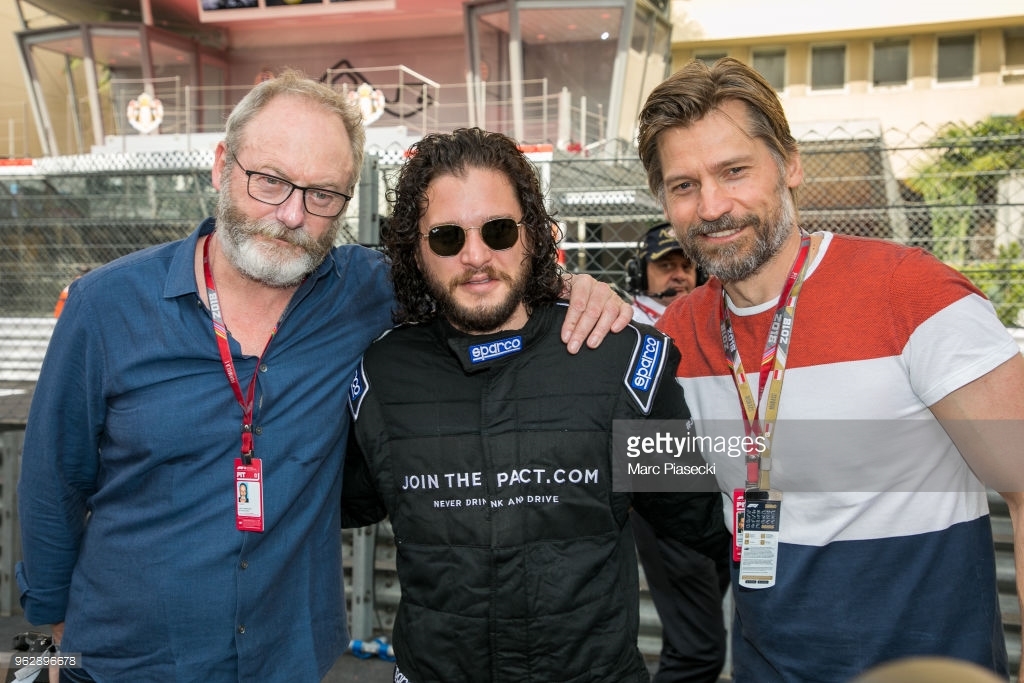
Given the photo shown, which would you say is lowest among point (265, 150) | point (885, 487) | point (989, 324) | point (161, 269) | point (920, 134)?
point (885, 487)

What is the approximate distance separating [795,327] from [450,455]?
3.01 ft

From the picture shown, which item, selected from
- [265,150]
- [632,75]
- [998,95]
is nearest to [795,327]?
[265,150]

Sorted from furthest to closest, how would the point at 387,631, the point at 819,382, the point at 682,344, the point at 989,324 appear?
the point at 387,631 → the point at 682,344 → the point at 819,382 → the point at 989,324

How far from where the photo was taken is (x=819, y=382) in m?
2.05

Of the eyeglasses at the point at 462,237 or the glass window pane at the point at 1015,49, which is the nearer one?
the eyeglasses at the point at 462,237

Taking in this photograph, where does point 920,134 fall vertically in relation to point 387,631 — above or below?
above

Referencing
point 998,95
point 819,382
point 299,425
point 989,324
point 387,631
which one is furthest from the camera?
point 998,95

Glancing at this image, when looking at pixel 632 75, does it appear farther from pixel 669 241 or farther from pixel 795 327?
A: pixel 795 327

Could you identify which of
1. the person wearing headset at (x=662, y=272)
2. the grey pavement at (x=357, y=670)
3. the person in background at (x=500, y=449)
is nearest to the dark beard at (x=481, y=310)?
the person in background at (x=500, y=449)

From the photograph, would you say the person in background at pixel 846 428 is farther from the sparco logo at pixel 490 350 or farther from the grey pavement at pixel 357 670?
the grey pavement at pixel 357 670

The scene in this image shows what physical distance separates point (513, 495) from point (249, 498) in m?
0.68

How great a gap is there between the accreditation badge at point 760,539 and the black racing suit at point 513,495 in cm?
28

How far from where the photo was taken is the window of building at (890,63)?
25969mm

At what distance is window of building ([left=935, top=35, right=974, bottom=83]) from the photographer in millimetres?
25438
